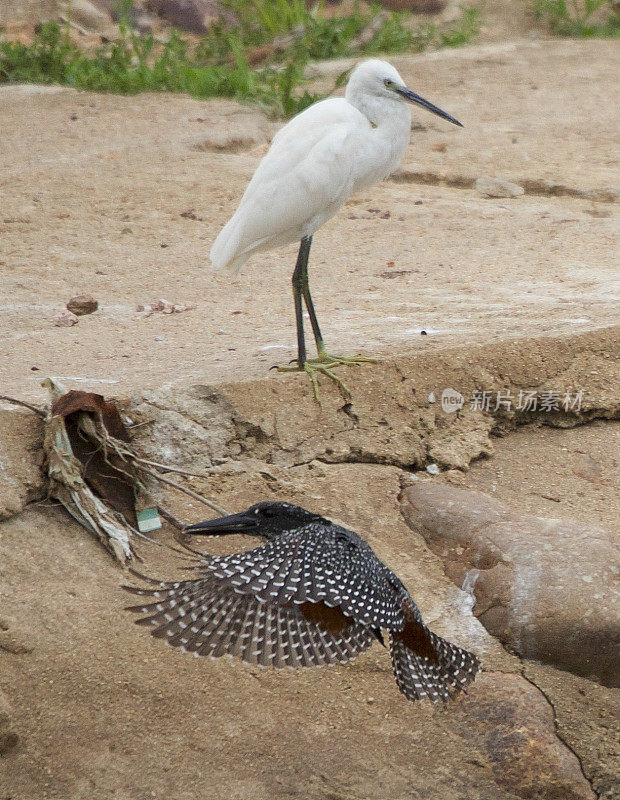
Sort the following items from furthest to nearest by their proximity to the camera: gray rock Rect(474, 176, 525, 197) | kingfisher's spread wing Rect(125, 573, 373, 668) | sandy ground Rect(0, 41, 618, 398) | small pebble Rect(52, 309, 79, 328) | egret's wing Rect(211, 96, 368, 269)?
gray rock Rect(474, 176, 525, 197) → small pebble Rect(52, 309, 79, 328) → sandy ground Rect(0, 41, 618, 398) → egret's wing Rect(211, 96, 368, 269) → kingfisher's spread wing Rect(125, 573, 373, 668)

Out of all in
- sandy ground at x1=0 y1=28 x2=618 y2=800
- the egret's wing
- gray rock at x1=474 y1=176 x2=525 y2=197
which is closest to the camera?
sandy ground at x1=0 y1=28 x2=618 y2=800

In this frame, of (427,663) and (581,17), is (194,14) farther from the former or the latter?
(427,663)

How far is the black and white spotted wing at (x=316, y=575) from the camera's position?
2.86 meters

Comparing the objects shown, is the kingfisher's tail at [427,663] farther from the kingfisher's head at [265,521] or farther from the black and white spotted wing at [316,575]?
the kingfisher's head at [265,521]

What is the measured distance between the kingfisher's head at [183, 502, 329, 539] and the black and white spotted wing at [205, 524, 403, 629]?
0.14 metres

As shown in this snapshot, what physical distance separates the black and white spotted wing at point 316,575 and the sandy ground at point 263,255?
1.23 m

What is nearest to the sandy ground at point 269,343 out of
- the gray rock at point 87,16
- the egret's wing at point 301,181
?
the egret's wing at point 301,181

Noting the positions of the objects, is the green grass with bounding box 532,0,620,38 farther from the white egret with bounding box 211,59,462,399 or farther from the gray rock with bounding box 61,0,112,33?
the white egret with bounding box 211,59,462,399

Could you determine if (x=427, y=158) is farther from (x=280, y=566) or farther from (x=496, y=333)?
(x=280, y=566)

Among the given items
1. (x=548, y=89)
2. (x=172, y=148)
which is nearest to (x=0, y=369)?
(x=172, y=148)

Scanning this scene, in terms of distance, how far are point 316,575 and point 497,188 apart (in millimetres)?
4494

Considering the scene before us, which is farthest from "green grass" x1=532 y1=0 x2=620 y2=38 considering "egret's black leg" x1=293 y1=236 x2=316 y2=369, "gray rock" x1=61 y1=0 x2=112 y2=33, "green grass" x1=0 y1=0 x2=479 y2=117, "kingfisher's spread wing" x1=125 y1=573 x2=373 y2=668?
"kingfisher's spread wing" x1=125 y1=573 x2=373 y2=668

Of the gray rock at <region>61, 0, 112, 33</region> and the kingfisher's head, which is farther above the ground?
the gray rock at <region>61, 0, 112, 33</region>

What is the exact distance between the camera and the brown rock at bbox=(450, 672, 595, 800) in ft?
10.3
